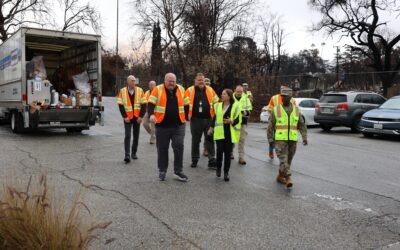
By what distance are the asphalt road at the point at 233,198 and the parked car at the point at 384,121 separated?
3.65 m

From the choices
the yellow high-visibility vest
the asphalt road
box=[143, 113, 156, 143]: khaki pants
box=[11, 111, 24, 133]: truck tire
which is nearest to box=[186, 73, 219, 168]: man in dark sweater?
the asphalt road

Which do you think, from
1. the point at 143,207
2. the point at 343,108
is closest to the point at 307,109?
the point at 343,108

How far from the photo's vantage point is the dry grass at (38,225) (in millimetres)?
3057

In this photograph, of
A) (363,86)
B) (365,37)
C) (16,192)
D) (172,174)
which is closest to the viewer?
(16,192)

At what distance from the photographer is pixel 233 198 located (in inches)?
236

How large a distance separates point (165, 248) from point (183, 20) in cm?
2883

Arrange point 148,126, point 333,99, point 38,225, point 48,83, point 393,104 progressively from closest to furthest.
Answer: point 38,225, point 148,126, point 48,83, point 393,104, point 333,99

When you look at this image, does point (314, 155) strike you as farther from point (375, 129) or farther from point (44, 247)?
point (44, 247)

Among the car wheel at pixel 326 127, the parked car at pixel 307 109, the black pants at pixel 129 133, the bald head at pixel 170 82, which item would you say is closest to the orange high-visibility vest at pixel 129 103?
the black pants at pixel 129 133

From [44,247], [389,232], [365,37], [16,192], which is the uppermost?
[365,37]

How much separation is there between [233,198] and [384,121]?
9724mm

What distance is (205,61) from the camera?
88.4 ft

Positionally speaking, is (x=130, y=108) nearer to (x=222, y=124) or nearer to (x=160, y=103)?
(x=160, y=103)

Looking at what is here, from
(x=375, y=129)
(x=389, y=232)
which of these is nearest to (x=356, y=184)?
(x=389, y=232)
